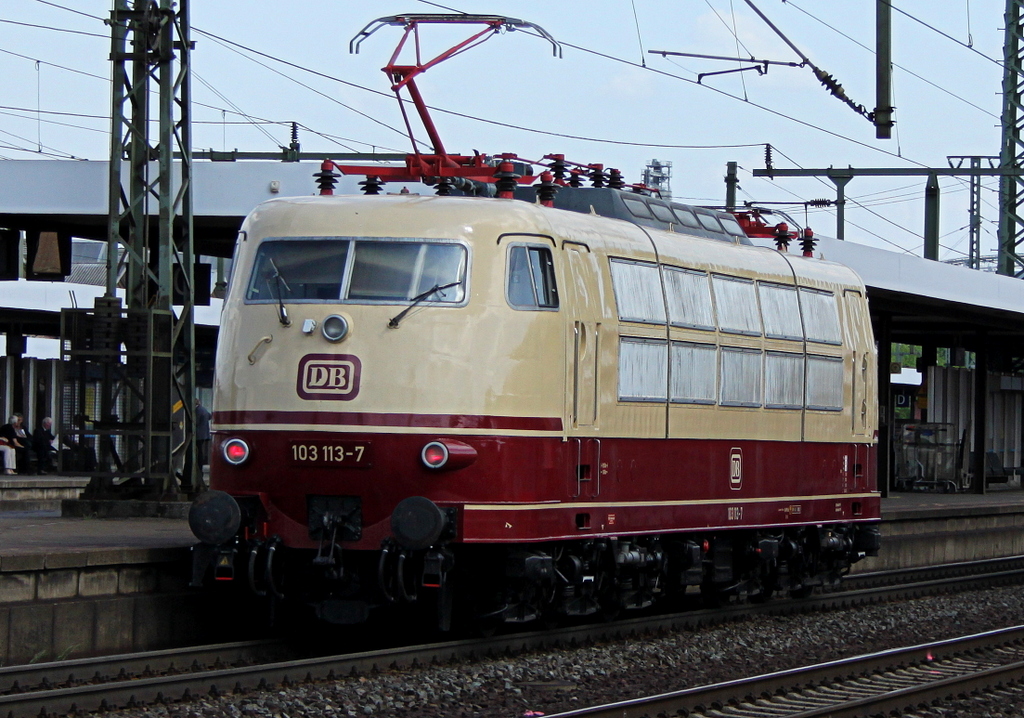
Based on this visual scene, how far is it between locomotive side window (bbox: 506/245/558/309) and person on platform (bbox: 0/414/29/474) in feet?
74.4

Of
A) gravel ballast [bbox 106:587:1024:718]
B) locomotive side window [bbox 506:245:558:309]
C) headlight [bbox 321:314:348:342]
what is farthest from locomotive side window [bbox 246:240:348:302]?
gravel ballast [bbox 106:587:1024:718]

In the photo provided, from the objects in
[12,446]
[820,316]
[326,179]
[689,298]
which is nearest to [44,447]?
[12,446]

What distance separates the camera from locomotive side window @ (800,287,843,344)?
1617 cm

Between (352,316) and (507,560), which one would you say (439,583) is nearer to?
(507,560)

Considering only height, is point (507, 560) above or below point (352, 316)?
below

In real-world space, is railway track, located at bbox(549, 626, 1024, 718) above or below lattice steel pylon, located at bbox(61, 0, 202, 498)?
below

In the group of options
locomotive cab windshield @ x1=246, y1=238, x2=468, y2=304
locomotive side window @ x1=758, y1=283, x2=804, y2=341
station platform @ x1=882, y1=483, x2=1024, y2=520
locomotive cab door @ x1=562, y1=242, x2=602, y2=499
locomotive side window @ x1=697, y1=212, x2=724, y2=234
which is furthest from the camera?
station platform @ x1=882, y1=483, x2=1024, y2=520

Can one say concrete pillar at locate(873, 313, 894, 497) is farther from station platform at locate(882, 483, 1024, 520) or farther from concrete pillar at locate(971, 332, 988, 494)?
concrete pillar at locate(971, 332, 988, 494)

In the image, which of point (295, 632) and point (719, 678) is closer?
point (719, 678)

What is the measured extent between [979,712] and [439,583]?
3.69m

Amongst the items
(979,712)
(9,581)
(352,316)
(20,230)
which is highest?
(20,230)

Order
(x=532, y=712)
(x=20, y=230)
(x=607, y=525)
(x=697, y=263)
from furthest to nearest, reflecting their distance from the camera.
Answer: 1. (x=20, y=230)
2. (x=697, y=263)
3. (x=607, y=525)
4. (x=532, y=712)

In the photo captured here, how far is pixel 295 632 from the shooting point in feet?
42.5

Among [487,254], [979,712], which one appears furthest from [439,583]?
[979,712]
